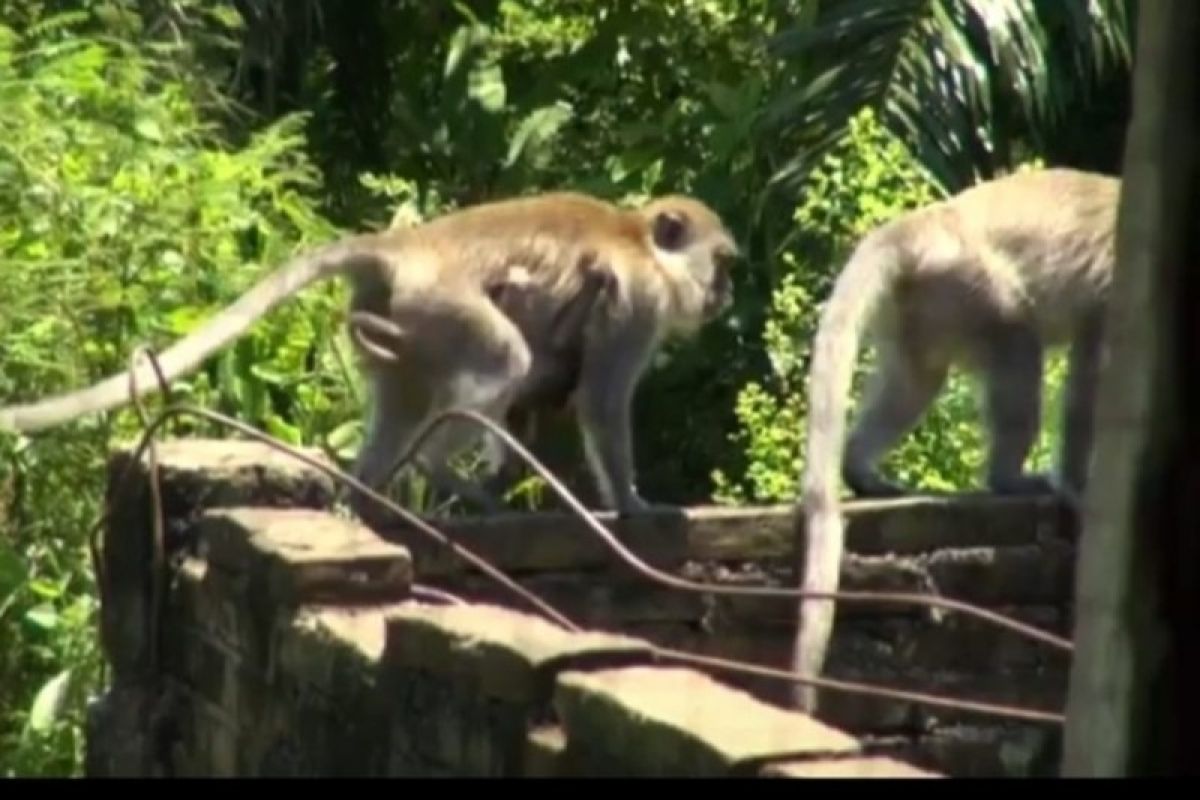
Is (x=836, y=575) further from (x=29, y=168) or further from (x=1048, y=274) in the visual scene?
(x=29, y=168)

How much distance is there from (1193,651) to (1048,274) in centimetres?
599

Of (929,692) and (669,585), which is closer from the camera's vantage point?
(669,585)

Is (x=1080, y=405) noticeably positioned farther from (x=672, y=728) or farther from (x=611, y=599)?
(x=672, y=728)

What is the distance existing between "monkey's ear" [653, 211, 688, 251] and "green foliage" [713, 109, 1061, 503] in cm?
129

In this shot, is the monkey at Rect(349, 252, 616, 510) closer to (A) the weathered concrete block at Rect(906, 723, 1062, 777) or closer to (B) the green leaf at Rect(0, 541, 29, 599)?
(A) the weathered concrete block at Rect(906, 723, 1062, 777)

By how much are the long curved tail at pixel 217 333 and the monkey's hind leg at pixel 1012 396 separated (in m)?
1.88

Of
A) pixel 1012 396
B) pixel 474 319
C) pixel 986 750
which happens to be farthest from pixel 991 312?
pixel 986 750

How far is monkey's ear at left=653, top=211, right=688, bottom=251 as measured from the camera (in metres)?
9.76

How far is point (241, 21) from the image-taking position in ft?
52.7

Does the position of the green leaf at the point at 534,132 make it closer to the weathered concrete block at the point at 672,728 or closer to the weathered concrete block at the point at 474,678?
the weathered concrete block at the point at 474,678

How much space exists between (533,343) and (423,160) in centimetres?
952

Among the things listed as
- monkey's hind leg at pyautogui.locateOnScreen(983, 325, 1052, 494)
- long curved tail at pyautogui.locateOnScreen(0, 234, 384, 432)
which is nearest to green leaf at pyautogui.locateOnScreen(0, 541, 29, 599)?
long curved tail at pyautogui.locateOnScreen(0, 234, 384, 432)

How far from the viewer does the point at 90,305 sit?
11.1m

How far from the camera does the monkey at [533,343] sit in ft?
29.5
